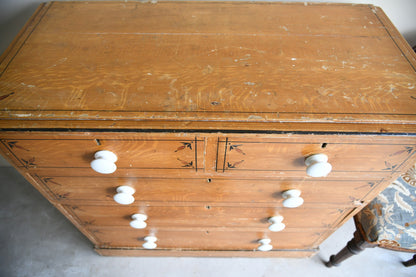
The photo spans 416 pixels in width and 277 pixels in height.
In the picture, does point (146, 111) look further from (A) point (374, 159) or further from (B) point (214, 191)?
(A) point (374, 159)

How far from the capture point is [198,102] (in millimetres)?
597

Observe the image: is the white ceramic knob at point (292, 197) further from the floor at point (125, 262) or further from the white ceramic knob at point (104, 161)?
the floor at point (125, 262)

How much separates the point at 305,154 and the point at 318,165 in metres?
0.05

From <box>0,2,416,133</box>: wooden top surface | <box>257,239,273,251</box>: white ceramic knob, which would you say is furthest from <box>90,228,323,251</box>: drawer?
<box>0,2,416,133</box>: wooden top surface

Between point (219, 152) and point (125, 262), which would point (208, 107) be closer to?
point (219, 152)

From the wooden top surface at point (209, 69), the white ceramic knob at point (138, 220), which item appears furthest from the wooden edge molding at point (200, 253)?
the wooden top surface at point (209, 69)

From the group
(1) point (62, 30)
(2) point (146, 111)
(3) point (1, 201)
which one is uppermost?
(1) point (62, 30)

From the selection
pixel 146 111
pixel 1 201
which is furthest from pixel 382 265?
pixel 1 201

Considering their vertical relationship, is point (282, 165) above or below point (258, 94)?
below

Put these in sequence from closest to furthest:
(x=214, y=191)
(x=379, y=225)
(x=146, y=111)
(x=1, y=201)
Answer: (x=146, y=111), (x=214, y=191), (x=379, y=225), (x=1, y=201)

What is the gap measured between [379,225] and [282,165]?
1.85 ft

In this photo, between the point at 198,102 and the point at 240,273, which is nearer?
the point at 198,102

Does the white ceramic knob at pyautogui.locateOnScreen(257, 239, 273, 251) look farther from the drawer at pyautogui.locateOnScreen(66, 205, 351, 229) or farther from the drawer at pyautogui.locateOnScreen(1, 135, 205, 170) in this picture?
the drawer at pyautogui.locateOnScreen(1, 135, 205, 170)

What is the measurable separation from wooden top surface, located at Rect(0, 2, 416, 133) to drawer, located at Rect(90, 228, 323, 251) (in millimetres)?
700
